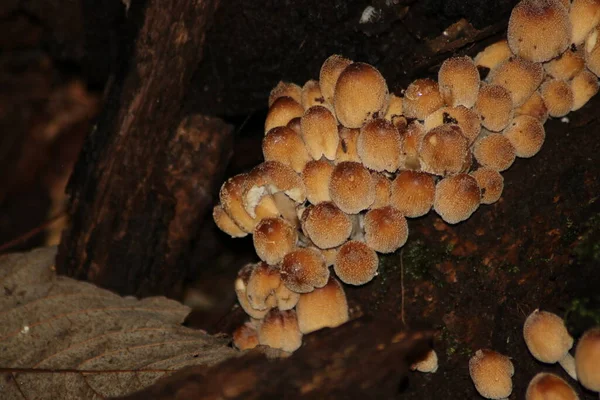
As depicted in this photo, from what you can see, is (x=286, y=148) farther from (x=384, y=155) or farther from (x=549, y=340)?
(x=549, y=340)

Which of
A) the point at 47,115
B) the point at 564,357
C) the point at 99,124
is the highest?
the point at 99,124

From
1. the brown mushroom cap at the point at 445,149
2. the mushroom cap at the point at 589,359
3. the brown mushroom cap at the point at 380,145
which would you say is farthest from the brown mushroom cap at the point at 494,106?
the mushroom cap at the point at 589,359

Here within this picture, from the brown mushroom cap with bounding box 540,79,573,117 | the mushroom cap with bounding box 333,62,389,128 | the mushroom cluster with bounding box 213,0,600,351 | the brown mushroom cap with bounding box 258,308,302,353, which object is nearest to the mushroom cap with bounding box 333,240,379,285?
the mushroom cluster with bounding box 213,0,600,351

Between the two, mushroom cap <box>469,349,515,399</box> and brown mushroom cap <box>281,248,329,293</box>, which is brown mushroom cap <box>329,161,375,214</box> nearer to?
brown mushroom cap <box>281,248,329,293</box>

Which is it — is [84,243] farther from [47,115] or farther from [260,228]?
[47,115]

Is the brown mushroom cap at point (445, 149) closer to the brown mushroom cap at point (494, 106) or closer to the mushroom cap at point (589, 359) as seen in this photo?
the brown mushroom cap at point (494, 106)

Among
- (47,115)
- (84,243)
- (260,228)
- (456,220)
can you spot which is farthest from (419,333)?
(47,115)
